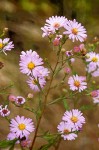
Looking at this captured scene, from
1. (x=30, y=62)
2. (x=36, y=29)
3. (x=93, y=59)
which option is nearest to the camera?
(x=30, y=62)

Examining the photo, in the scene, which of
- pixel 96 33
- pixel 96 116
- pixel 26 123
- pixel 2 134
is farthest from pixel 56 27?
pixel 96 33

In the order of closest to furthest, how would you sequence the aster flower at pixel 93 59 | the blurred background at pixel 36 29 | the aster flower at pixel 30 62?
the aster flower at pixel 30 62, the aster flower at pixel 93 59, the blurred background at pixel 36 29

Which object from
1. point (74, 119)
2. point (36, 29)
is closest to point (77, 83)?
point (74, 119)

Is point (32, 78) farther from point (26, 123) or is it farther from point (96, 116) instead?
point (96, 116)

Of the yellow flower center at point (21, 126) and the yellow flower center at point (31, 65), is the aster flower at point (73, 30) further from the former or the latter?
the yellow flower center at point (21, 126)

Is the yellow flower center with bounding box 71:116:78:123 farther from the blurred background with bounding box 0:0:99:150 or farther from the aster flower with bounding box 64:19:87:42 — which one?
the blurred background with bounding box 0:0:99:150

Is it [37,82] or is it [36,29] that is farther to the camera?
[36,29]

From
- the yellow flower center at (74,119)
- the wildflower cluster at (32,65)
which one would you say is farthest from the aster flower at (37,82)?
the yellow flower center at (74,119)

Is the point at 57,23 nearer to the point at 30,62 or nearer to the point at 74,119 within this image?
the point at 30,62
